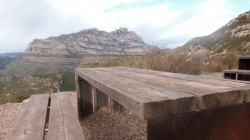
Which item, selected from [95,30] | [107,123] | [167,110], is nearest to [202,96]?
[167,110]

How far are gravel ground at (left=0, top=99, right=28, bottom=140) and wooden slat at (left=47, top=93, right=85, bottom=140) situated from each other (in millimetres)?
1173

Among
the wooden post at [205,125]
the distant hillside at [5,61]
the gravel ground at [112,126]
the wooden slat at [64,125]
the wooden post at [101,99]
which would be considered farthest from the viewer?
the distant hillside at [5,61]

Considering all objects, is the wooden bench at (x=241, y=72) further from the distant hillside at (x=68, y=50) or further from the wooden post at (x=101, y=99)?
the distant hillside at (x=68, y=50)

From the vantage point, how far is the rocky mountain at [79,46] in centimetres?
3108

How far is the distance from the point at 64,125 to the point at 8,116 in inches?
94.5

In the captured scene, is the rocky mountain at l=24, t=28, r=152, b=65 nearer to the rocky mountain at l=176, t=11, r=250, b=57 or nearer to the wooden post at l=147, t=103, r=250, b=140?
the rocky mountain at l=176, t=11, r=250, b=57

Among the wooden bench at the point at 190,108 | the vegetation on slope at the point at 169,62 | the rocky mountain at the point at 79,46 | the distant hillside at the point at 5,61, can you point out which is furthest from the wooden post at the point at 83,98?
the distant hillside at the point at 5,61

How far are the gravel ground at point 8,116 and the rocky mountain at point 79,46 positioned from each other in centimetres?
2050

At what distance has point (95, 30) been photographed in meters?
54.2

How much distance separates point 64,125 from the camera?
141cm

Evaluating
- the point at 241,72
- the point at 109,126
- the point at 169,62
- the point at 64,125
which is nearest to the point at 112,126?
the point at 109,126

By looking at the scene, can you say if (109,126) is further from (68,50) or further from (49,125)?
(68,50)

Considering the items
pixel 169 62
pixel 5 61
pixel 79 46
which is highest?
pixel 79 46

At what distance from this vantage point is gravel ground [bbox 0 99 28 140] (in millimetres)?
2714
